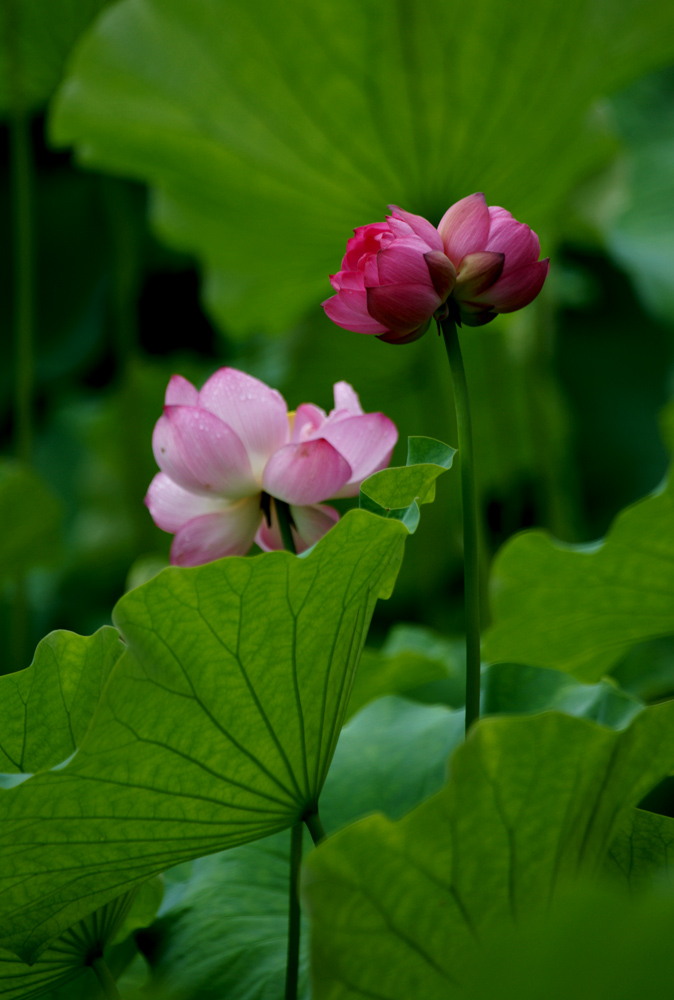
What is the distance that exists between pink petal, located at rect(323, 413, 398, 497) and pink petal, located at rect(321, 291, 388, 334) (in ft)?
0.13

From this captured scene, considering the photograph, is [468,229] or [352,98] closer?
[468,229]

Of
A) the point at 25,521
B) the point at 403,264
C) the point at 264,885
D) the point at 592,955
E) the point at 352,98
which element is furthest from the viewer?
the point at 25,521

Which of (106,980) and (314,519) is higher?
(314,519)

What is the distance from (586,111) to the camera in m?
0.87

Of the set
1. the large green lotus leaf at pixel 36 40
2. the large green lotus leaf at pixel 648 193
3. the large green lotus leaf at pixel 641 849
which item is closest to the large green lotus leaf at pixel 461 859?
the large green lotus leaf at pixel 641 849

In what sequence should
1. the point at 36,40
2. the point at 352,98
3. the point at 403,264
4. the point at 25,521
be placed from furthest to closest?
the point at 36,40
the point at 25,521
the point at 352,98
the point at 403,264

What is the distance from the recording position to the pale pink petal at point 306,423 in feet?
1.39

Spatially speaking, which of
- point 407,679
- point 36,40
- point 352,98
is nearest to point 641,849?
point 407,679

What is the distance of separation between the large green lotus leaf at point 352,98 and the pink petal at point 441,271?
529 mm

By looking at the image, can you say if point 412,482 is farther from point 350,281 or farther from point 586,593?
point 586,593

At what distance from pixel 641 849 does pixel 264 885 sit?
187mm

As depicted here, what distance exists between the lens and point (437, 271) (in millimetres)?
340

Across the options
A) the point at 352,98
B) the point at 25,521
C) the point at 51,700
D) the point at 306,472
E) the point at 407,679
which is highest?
the point at 352,98

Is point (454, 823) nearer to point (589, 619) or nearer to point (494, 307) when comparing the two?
point (494, 307)
